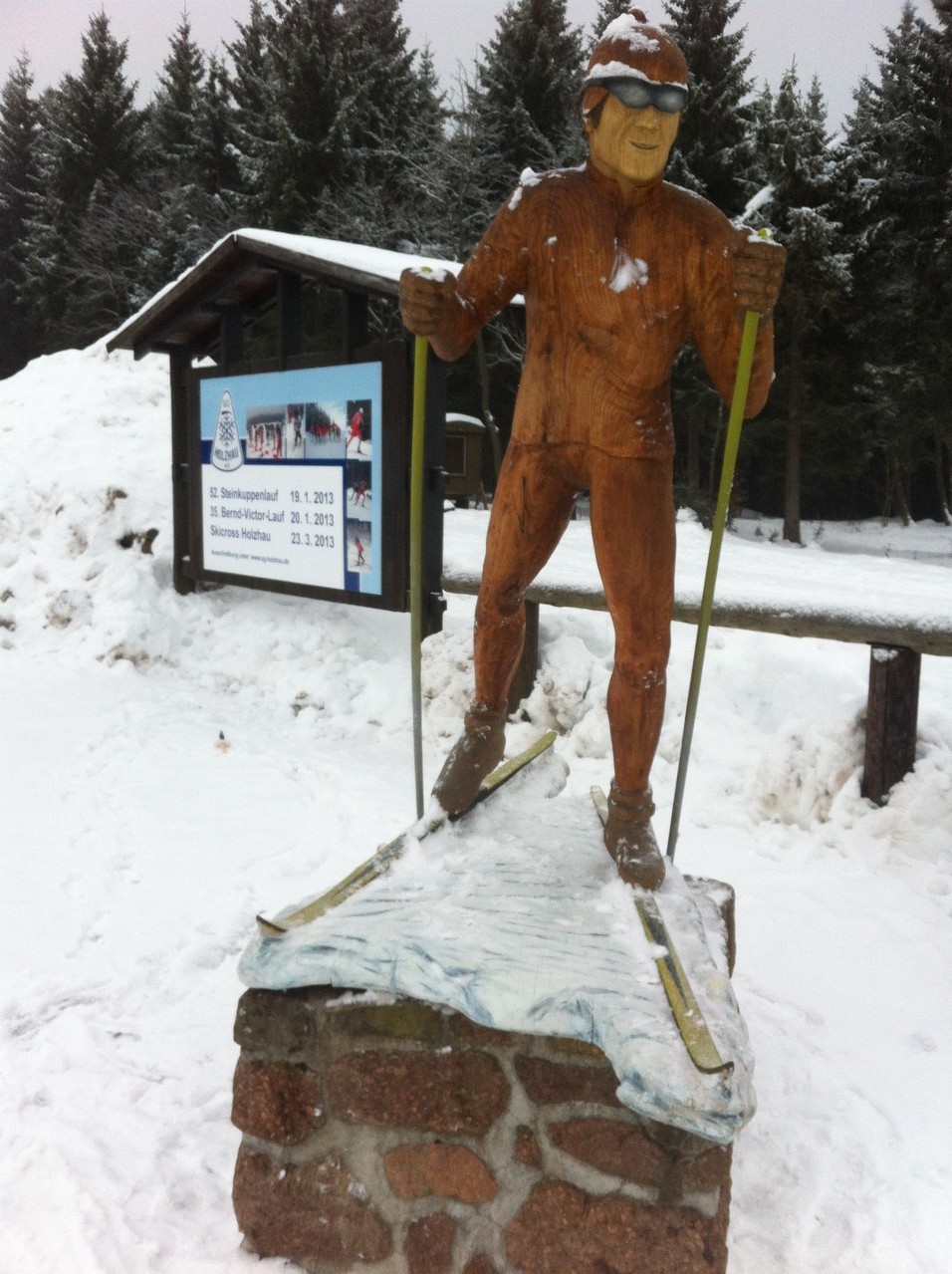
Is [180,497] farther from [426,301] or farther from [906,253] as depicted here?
[906,253]

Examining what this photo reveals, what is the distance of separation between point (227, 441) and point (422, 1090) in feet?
16.7

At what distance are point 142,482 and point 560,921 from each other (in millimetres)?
6163

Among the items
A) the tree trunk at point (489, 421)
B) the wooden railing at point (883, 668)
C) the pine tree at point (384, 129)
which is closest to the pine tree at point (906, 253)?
the tree trunk at point (489, 421)

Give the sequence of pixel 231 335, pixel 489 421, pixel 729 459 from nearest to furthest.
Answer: pixel 729 459 → pixel 231 335 → pixel 489 421

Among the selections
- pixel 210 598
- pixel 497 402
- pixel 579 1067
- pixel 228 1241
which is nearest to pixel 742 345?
pixel 579 1067

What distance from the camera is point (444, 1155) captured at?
2078 millimetres

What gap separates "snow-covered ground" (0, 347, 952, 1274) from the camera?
234cm

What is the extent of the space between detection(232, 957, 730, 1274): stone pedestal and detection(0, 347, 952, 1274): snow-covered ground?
0.25 meters

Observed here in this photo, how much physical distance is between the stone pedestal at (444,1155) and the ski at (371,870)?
150mm

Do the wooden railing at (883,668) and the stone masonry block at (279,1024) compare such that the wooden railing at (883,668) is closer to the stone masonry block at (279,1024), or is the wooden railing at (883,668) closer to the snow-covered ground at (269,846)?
the snow-covered ground at (269,846)

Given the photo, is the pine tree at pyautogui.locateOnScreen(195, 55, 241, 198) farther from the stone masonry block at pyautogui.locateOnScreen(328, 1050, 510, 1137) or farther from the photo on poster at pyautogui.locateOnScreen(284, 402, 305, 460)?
the stone masonry block at pyautogui.locateOnScreen(328, 1050, 510, 1137)

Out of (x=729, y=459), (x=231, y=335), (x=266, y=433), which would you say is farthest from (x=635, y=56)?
(x=231, y=335)

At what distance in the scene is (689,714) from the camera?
2.46 meters

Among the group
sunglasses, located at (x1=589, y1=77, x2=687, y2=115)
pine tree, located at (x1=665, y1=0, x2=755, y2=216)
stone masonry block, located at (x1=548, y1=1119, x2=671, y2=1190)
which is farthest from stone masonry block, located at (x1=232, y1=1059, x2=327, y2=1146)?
pine tree, located at (x1=665, y1=0, x2=755, y2=216)
